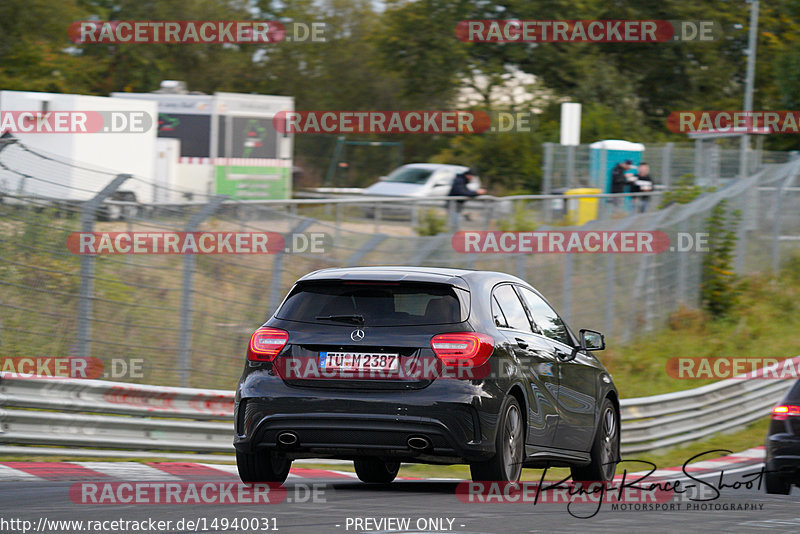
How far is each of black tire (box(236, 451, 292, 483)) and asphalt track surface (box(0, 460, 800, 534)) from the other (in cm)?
14

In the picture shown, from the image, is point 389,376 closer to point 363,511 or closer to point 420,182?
point 363,511

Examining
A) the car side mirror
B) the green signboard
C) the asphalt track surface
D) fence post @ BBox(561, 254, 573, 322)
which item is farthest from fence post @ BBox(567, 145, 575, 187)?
the asphalt track surface

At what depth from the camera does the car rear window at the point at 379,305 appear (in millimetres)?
8609

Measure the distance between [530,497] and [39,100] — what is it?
24243mm

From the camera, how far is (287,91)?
66.7 metres

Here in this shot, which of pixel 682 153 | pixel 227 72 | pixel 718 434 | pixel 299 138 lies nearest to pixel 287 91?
pixel 227 72

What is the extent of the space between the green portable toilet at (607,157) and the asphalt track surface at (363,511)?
26215mm

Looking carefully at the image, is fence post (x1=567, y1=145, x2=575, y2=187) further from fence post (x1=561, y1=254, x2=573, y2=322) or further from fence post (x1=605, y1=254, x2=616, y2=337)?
fence post (x1=561, y1=254, x2=573, y2=322)

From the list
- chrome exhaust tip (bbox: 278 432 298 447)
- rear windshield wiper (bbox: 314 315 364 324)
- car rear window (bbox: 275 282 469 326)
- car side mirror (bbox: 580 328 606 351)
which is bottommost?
chrome exhaust tip (bbox: 278 432 298 447)

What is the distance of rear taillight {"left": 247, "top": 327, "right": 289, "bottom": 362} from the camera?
8.71 meters

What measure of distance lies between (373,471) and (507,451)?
186 cm

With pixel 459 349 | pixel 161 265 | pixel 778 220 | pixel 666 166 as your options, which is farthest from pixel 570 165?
pixel 459 349

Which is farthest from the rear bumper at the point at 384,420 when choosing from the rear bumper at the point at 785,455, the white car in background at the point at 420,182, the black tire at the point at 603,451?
the white car in background at the point at 420,182

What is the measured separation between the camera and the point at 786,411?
36.4 ft
